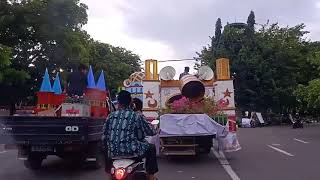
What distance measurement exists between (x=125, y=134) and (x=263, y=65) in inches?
1769

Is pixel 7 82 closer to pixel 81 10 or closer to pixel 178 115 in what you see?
pixel 81 10

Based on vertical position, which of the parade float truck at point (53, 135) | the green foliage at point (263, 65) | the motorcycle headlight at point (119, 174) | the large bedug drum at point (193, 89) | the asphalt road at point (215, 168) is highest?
the green foliage at point (263, 65)

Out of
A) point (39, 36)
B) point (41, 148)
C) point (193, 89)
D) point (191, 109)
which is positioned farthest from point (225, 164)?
point (39, 36)

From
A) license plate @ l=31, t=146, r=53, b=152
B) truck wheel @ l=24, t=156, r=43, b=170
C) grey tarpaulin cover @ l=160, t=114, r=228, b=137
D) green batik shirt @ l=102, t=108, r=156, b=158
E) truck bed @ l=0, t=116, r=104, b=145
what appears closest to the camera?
green batik shirt @ l=102, t=108, r=156, b=158

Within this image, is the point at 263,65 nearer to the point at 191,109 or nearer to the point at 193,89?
the point at 193,89

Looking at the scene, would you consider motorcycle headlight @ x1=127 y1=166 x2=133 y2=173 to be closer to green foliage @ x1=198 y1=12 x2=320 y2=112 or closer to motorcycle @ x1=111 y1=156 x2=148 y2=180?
motorcycle @ x1=111 y1=156 x2=148 y2=180

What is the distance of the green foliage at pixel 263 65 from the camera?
166 feet

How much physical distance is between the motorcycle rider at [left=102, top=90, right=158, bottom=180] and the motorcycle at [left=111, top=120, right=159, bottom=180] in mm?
96

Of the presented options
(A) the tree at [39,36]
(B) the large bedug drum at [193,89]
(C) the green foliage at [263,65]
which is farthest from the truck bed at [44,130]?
(C) the green foliage at [263,65]

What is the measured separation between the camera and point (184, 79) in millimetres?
16688

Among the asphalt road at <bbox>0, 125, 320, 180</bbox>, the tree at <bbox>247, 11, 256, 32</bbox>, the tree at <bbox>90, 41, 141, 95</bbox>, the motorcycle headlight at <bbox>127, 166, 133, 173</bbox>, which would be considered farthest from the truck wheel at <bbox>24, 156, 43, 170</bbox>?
the tree at <bbox>247, 11, 256, 32</bbox>

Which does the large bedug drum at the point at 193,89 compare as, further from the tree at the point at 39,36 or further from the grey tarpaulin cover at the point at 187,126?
the tree at the point at 39,36

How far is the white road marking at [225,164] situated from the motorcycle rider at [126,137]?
14.9 feet

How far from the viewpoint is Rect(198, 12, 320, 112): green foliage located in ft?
166
